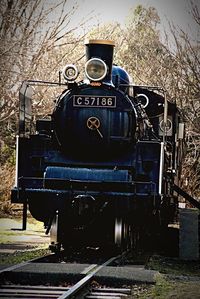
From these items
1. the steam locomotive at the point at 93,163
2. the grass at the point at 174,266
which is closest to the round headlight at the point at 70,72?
the steam locomotive at the point at 93,163

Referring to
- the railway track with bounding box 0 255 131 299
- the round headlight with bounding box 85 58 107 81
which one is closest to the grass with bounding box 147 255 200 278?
the railway track with bounding box 0 255 131 299

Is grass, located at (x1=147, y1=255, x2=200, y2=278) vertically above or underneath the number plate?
underneath

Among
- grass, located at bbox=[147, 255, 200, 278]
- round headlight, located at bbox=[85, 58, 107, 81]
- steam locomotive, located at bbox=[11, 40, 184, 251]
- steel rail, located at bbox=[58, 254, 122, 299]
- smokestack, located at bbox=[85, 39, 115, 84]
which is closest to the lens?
steel rail, located at bbox=[58, 254, 122, 299]

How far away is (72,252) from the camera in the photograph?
1063cm

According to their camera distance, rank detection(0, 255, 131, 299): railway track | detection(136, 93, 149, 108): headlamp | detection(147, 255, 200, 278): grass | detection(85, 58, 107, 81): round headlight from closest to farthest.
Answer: detection(0, 255, 131, 299): railway track, detection(147, 255, 200, 278): grass, detection(85, 58, 107, 81): round headlight, detection(136, 93, 149, 108): headlamp

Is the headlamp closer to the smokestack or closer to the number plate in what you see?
the smokestack

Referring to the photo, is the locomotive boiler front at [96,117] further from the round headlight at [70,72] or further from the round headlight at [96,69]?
the round headlight at [70,72]

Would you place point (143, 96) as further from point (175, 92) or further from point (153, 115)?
point (175, 92)

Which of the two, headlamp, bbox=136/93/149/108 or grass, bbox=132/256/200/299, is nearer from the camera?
grass, bbox=132/256/200/299

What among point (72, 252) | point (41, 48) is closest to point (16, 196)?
point (72, 252)

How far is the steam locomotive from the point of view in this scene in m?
9.94

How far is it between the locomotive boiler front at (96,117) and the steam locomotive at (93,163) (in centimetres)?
2

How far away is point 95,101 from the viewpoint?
10320 mm

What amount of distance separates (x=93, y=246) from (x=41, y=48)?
8.04 metres
